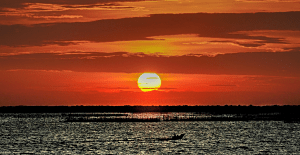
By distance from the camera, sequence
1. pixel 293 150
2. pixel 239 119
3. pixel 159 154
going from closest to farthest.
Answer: pixel 159 154 < pixel 293 150 < pixel 239 119

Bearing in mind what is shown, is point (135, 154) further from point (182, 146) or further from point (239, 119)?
point (239, 119)

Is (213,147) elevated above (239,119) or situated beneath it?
situated beneath

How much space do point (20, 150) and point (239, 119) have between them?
130566 millimetres

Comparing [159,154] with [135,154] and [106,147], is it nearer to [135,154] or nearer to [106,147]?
[135,154]

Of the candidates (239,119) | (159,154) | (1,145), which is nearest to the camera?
(159,154)

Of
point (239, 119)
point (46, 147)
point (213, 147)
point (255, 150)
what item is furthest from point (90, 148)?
point (239, 119)

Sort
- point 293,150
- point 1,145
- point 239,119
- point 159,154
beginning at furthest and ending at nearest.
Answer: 1. point 239,119
2. point 1,145
3. point 293,150
4. point 159,154

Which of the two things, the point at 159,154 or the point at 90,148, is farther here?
the point at 90,148

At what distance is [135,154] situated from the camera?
7325 centimetres

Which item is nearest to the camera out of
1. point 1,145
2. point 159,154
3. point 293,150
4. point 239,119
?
point 159,154

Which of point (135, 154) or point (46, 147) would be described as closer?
point (135, 154)

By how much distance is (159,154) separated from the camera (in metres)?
73.0

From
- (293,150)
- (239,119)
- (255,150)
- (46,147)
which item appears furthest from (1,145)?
(239,119)

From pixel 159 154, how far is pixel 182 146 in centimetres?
1300
